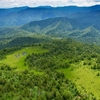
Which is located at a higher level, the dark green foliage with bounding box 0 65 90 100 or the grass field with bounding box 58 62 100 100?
the dark green foliage with bounding box 0 65 90 100

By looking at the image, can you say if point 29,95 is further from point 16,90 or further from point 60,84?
point 60,84

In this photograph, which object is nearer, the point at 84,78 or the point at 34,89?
the point at 34,89

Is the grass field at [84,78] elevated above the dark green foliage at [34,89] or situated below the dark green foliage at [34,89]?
below

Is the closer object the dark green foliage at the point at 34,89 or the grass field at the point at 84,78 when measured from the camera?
the dark green foliage at the point at 34,89

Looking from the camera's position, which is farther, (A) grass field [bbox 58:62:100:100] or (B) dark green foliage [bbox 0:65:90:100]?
(A) grass field [bbox 58:62:100:100]

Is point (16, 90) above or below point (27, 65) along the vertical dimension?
above

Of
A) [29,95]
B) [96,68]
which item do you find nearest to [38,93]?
[29,95]

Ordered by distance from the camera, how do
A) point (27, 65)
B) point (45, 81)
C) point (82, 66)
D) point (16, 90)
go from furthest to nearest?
→ point (27, 65) < point (82, 66) < point (45, 81) < point (16, 90)

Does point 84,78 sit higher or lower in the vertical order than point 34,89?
lower
